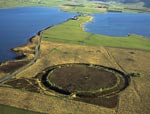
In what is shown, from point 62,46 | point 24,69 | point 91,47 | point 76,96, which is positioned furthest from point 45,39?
point 76,96

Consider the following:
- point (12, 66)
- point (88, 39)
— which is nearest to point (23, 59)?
point (12, 66)

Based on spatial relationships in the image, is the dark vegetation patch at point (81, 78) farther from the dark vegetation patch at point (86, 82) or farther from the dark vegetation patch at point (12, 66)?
the dark vegetation patch at point (12, 66)

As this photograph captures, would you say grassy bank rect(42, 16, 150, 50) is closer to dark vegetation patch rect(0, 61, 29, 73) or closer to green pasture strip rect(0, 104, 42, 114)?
dark vegetation patch rect(0, 61, 29, 73)

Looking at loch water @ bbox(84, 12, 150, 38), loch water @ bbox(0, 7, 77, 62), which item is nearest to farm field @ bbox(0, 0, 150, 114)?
loch water @ bbox(0, 7, 77, 62)

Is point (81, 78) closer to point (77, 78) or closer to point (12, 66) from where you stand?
point (77, 78)

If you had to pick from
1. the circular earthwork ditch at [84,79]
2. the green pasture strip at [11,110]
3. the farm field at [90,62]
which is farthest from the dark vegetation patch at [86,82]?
the green pasture strip at [11,110]

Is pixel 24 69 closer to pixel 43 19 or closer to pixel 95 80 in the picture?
pixel 95 80
